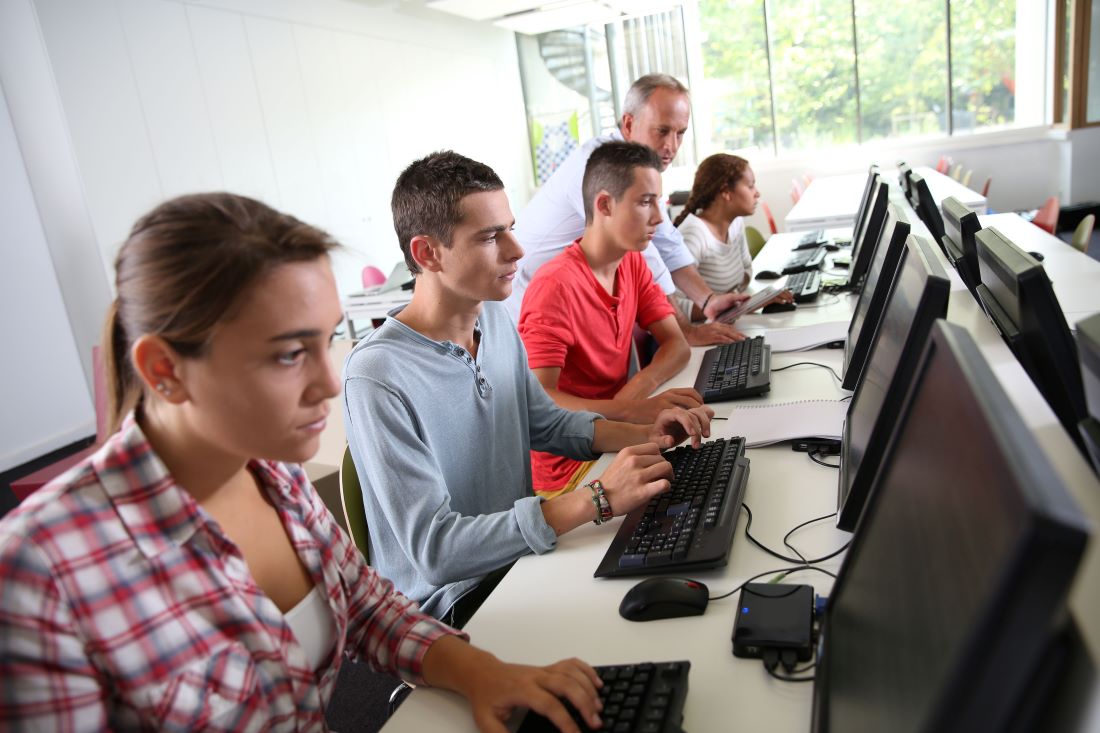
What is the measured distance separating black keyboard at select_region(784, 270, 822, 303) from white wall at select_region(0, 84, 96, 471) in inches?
172

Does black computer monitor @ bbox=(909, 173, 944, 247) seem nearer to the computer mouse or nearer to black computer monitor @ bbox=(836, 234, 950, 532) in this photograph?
black computer monitor @ bbox=(836, 234, 950, 532)

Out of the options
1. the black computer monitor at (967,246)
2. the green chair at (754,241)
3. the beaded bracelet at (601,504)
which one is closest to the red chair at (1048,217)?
the green chair at (754,241)

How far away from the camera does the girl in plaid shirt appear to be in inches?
29.5

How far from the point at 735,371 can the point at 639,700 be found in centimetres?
138

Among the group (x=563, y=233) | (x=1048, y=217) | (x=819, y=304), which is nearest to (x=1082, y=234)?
(x=1048, y=217)

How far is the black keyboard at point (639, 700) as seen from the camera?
88cm

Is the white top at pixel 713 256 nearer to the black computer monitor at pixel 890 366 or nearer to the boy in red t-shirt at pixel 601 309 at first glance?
the boy in red t-shirt at pixel 601 309

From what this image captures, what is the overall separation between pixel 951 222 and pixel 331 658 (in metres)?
1.65

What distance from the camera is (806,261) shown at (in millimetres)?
3791

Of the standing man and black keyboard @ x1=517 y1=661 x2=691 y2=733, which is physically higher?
the standing man

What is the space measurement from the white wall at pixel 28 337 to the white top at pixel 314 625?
15.4 ft

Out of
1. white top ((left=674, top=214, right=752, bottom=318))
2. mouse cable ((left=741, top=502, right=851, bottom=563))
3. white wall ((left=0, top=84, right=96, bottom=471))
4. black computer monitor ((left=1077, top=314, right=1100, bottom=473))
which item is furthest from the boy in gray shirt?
white wall ((left=0, top=84, right=96, bottom=471))

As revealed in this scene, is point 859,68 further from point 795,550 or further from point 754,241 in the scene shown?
point 795,550


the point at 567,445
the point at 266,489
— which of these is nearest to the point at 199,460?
the point at 266,489
